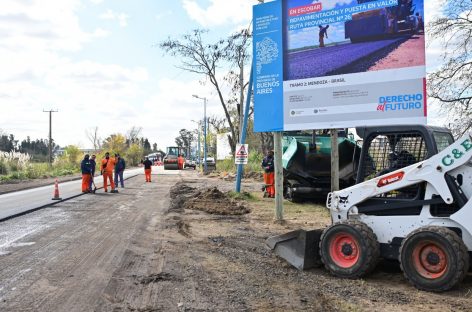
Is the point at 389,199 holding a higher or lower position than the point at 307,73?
lower

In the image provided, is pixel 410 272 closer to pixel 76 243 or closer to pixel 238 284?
pixel 238 284

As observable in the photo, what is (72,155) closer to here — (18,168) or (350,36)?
(18,168)

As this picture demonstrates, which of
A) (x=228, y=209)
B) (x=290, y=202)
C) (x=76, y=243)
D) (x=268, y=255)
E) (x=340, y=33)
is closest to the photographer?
(x=268, y=255)

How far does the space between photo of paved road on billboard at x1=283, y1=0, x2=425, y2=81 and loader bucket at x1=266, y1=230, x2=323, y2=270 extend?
14.4 ft

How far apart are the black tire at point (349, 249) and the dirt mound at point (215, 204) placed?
731 centimetres

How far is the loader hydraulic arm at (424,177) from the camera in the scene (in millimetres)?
5949

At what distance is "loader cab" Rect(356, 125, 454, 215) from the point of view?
6.53 metres

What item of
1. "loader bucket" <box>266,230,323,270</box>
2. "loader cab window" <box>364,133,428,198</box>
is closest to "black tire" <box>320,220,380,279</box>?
"loader bucket" <box>266,230,323,270</box>

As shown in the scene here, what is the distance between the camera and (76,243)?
9430 millimetres

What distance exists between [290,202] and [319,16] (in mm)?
7739

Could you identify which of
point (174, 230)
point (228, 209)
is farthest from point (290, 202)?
point (174, 230)

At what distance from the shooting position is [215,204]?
1555 cm

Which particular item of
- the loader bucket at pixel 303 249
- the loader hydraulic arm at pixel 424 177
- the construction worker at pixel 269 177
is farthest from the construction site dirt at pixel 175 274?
the construction worker at pixel 269 177

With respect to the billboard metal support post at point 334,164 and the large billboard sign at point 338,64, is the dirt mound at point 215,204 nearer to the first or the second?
the billboard metal support post at point 334,164
